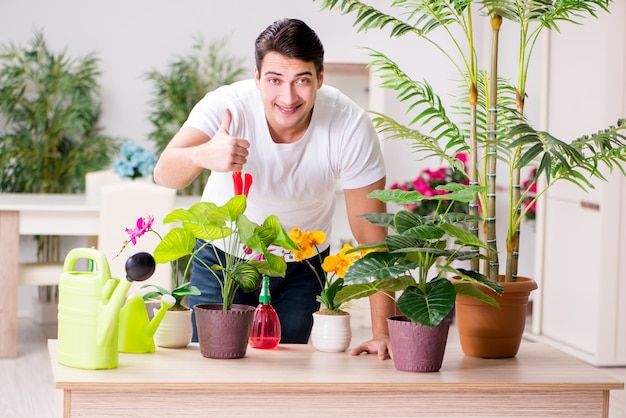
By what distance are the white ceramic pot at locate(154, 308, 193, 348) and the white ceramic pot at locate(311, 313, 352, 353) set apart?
29cm

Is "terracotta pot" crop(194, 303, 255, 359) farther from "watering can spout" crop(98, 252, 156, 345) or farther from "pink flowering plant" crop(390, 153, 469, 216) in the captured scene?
"pink flowering plant" crop(390, 153, 469, 216)

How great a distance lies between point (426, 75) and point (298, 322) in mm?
4337

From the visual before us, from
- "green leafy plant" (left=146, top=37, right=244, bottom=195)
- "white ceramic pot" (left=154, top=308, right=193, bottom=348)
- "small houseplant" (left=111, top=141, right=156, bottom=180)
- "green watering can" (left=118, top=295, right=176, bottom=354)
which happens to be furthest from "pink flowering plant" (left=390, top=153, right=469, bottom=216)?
"green watering can" (left=118, top=295, right=176, bottom=354)

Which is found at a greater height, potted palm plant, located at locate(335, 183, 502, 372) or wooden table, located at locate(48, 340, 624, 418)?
potted palm plant, located at locate(335, 183, 502, 372)

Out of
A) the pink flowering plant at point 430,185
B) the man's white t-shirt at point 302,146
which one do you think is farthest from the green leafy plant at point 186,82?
the man's white t-shirt at point 302,146

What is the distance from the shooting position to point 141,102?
653 cm

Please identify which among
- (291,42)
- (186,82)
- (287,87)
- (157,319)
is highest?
(186,82)

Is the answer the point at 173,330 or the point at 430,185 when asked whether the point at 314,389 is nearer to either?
the point at 173,330

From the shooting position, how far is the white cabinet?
189 inches

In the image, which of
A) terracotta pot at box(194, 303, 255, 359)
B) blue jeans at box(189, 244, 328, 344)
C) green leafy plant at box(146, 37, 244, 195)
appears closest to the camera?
terracotta pot at box(194, 303, 255, 359)

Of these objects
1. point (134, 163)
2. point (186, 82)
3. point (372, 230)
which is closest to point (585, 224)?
point (134, 163)

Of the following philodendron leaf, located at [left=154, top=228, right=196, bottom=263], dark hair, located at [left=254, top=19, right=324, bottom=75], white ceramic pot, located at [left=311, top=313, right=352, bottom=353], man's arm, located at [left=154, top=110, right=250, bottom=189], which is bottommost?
white ceramic pot, located at [left=311, top=313, right=352, bottom=353]

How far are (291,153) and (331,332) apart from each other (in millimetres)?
502

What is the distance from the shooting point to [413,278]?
78.5 inches
